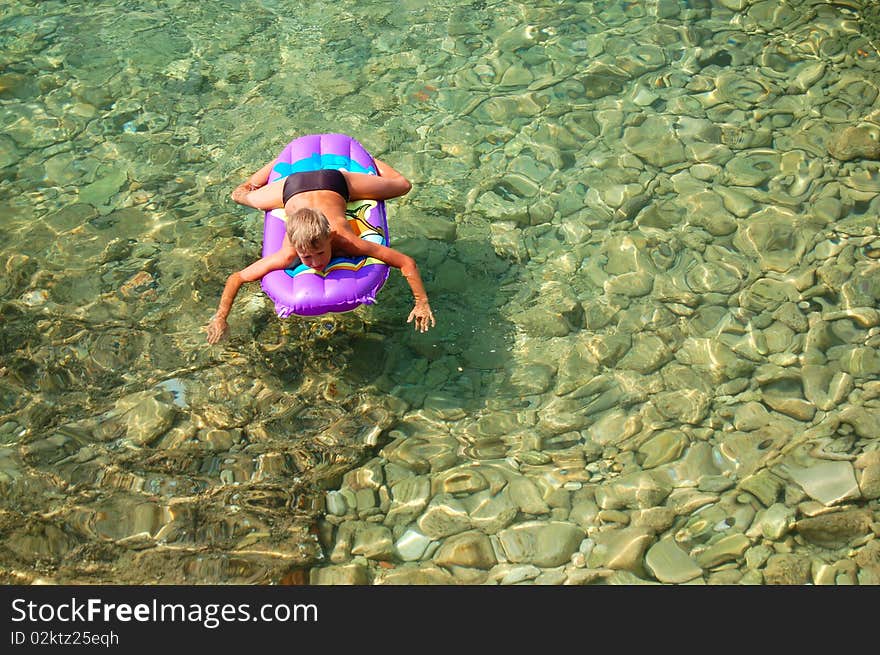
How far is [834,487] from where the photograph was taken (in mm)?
4383

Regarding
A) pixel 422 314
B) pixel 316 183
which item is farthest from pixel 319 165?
pixel 422 314

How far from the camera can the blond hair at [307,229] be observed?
4.29m

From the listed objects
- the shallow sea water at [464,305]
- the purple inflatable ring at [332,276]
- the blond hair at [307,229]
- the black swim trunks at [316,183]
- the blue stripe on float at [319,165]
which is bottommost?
the shallow sea water at [464,305]

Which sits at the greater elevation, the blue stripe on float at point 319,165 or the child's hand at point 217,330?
the blue stripe on float at point 319,165

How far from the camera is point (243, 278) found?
4.68m

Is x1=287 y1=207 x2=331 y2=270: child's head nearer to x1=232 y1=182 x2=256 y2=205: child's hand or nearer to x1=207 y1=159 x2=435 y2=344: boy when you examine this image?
x1=207 y1=159 x2=435 y2=344: boy

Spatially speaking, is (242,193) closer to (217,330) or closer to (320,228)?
(217,330)

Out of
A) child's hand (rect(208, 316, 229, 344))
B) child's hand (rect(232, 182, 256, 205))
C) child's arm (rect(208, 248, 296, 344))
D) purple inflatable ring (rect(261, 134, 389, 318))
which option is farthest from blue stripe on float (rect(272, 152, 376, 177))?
child's hand (rect(208, 316, 229, 344))

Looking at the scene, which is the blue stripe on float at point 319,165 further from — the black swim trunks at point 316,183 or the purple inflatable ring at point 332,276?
the black swim trunks at point 316,183

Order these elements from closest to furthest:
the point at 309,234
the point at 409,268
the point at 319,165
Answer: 1. the point at 309,234
2. the point at 409,268
3. the point at 319,165

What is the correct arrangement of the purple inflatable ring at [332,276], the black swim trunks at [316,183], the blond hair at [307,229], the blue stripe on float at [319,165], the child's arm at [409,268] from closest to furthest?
the blond hair at [307,229]
the purple inflatable ring at [332,276]
the child's arm at [409,268]
the black swim trunks at [316,183]
the blue stripe on float at [319,165]

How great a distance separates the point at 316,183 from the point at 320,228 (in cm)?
67

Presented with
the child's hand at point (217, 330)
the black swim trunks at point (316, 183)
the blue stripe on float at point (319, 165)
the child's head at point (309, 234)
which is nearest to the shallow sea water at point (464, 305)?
the child's hand at point (217, 330)

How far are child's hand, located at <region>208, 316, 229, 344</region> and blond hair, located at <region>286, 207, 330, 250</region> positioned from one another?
0.64m
